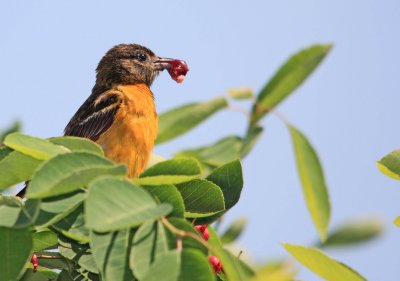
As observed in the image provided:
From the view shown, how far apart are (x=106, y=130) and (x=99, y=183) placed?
438 centimetres

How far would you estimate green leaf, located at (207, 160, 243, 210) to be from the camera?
10.5 ft

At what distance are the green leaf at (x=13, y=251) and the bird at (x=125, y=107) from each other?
2.79 meters

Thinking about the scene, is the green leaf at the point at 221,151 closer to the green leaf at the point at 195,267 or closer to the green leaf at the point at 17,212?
the green leaf at the point at 195,267

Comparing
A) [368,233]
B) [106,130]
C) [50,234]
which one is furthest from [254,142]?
[106,130]

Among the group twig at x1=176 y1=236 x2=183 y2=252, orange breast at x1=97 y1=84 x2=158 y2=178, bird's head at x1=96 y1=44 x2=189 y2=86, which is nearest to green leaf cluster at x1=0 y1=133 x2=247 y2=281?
twig at x1=176 y1=236 x2=183 y2=252

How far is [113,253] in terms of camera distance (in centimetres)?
244

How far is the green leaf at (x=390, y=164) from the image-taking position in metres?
3.04

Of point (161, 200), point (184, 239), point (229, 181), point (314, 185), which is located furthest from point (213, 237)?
point (314, 185)

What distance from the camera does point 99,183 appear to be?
6.95 feet

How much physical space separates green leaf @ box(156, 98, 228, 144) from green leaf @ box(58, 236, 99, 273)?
1.49 meters

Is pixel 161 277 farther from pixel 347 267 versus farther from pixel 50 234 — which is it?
pixel 50 234

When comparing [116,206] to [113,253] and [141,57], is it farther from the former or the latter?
[141,57]

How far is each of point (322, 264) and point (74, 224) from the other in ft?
3.60

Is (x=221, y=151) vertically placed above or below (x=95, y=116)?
above
